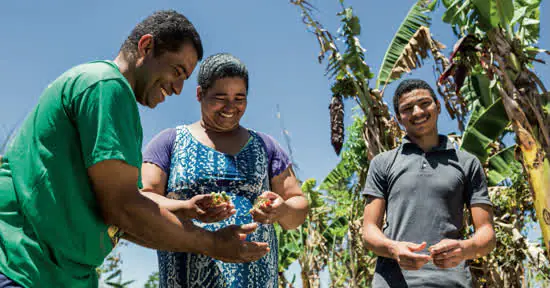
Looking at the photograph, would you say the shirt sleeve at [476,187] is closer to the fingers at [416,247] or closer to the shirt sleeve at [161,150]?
the fingers at [416,247]

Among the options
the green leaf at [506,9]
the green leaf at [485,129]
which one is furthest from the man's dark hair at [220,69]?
the green leaf at [485,129]

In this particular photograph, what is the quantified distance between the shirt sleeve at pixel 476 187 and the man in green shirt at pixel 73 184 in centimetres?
180

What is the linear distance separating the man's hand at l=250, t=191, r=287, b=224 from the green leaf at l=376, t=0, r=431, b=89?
21.4 feet

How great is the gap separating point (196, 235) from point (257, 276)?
74 centimetres

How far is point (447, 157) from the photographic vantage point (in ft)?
9.72

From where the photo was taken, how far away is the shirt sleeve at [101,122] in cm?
155

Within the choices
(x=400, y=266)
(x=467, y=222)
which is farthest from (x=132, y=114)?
(x=467, y=222)

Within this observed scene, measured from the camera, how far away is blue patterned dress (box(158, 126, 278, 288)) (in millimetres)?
2443

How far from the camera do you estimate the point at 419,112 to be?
3.11m

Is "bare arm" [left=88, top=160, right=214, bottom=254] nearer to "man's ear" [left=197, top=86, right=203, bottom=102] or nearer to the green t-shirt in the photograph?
the green t-shirt

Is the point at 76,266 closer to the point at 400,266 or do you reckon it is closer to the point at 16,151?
the point at 16,151

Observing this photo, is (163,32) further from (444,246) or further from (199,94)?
(444,246)

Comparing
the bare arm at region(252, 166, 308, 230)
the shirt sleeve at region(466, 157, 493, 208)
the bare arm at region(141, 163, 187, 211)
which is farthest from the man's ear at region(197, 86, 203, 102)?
the shirt sleeve at region(466, 157, 493, 208)

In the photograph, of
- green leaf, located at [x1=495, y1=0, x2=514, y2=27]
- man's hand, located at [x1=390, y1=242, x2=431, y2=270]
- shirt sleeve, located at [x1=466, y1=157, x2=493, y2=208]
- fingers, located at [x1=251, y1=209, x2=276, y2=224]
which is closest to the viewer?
fingers, located at [x1=251, y1=209, x2=276, y2=224]
